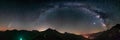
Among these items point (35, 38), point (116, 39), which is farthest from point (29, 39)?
point (116, 39)

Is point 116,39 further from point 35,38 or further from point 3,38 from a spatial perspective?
point 3,38

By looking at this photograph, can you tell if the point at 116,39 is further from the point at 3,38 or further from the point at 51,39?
the point at 3,38

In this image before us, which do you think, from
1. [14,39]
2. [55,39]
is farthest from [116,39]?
[14,39]

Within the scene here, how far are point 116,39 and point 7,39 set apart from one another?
67.1 meters

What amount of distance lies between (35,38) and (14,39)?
13157 millimetres

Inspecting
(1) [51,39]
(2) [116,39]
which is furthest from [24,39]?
(2) [116,39]

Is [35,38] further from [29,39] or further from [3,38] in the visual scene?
[3,38]

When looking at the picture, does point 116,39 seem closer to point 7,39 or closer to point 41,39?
point 41,39

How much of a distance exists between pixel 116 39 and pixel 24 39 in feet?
185

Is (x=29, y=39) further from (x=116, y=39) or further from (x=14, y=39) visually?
(x=116, y=39)

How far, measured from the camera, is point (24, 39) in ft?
630

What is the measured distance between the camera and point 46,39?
196125 mm

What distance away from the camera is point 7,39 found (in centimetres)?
19738

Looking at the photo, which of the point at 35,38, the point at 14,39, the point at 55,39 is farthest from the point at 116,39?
the point at 14,39
